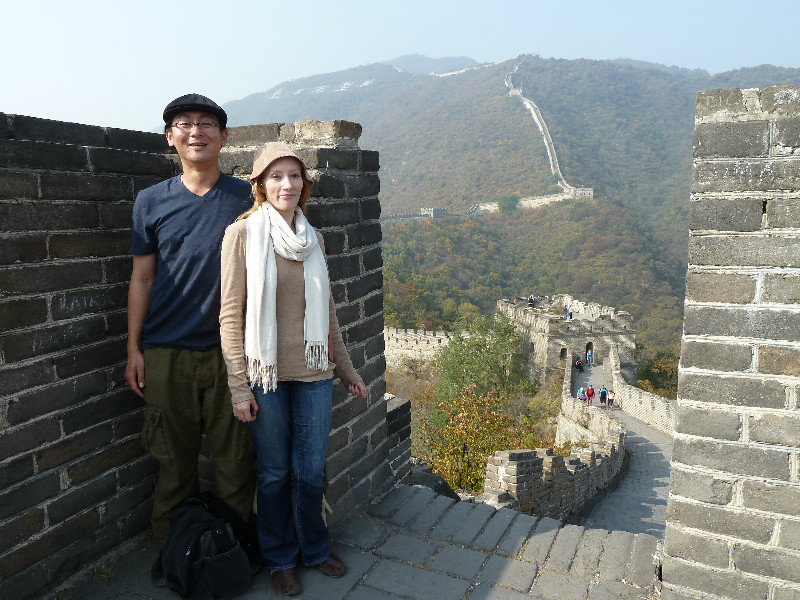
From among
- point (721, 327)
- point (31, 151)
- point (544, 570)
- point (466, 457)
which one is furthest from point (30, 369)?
point (466, 457)

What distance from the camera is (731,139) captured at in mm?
1887

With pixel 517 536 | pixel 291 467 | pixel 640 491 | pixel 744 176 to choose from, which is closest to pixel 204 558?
pixel 291 467

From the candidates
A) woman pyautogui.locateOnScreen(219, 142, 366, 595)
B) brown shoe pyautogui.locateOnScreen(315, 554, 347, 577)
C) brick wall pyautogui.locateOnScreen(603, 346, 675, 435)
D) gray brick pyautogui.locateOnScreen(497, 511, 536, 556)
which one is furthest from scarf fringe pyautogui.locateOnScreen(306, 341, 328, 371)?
brick wall pyautogui.locateOnScreen(603, 346, 675, 435)

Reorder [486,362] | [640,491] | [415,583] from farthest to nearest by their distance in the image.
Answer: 1. [486,362]
2. [640,491]
3. [415,583]

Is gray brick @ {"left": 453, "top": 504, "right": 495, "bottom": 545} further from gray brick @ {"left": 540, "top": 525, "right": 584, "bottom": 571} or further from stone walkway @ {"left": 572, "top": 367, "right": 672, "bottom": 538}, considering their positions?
stone walkway @ {"left": 572, "top": 367, "right": 672, "bottom": 538}

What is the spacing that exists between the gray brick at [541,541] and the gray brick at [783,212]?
1.65 metres

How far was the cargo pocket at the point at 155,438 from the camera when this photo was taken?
2383 mm

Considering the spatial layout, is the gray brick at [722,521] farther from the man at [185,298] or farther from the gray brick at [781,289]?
the man at [185,298]

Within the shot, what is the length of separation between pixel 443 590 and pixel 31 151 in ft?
7.57

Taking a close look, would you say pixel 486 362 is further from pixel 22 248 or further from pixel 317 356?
pixel 22 248

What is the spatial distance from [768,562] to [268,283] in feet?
6.53

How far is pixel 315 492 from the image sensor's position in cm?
237

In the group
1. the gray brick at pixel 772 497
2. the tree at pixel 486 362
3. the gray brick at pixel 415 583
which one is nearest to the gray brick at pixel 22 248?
the gray brick at pixel 415 583

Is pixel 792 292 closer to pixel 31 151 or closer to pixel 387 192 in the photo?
pixel 31 151
